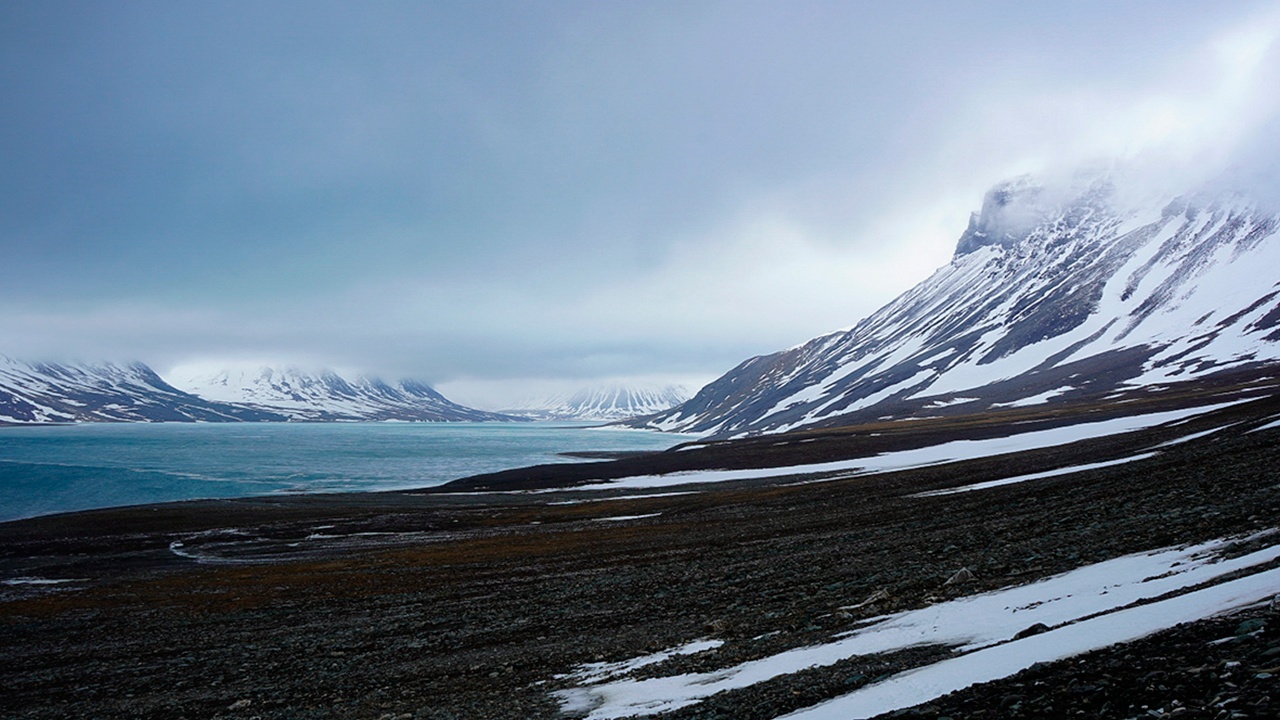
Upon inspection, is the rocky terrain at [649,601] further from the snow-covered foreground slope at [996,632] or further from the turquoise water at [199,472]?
the turquoise water at [199,472]

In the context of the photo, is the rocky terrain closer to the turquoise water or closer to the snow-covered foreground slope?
the snow-covered foreground slope

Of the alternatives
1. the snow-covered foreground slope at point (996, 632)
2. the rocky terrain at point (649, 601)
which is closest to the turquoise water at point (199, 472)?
the rocky terrain at point (649, 601)

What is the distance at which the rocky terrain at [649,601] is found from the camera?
11.3 metres

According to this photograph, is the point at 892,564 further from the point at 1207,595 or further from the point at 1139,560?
the point at 1207,595

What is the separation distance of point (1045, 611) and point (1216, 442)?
30.6 meters

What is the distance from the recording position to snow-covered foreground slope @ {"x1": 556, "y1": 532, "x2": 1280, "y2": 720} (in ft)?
32.7

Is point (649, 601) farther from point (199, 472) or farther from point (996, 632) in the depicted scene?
point (199, 472)

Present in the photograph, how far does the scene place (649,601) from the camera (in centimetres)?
2442

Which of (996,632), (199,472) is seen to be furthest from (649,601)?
(199,472)

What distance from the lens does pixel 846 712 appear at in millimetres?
9961

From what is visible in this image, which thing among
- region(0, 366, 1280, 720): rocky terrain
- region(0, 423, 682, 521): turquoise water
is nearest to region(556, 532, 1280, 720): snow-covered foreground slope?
region(0, 366, 1280, 720): rocky terrain

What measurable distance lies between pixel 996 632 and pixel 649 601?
13231 millimetres

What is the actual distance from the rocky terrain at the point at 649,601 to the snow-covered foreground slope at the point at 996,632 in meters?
0.49

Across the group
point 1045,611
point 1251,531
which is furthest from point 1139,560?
point 1045,611
